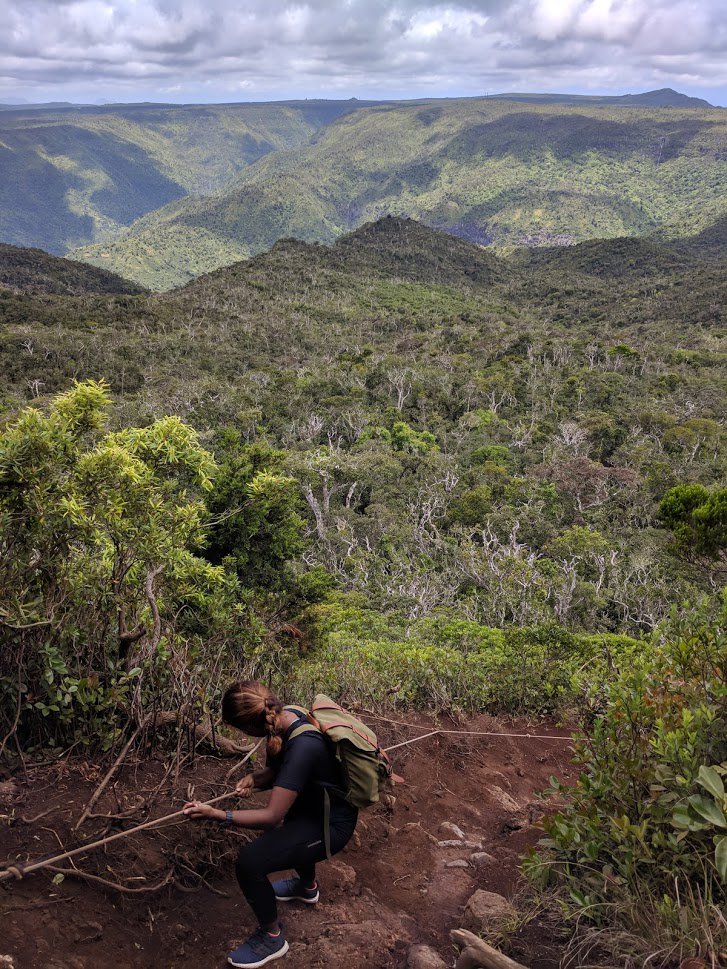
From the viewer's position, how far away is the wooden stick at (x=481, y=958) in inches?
107

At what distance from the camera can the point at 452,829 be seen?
4.47 meters

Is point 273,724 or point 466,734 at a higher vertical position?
point 273,724

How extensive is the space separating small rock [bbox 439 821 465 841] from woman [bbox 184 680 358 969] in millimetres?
1481

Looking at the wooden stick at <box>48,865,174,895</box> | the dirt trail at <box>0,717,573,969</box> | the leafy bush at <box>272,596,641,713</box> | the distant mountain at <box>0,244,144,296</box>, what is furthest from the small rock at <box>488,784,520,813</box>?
the distant mountain at <box>0,244,144,296</box>

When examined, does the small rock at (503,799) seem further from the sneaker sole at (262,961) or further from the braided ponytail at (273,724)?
the braided ponytail at (273,724)

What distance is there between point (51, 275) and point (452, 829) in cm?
12379

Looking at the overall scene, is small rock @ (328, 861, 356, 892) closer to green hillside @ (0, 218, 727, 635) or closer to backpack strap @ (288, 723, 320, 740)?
backpack strap @ (288, 723, 320, 740)

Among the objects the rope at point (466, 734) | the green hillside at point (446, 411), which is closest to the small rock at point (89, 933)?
the rope at point (466, 734)

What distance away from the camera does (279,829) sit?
3160 mm

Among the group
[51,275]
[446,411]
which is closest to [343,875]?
[446,411]

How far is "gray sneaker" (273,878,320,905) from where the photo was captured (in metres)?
3.49

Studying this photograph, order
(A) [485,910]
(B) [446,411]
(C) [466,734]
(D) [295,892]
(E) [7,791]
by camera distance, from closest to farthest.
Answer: (A) [485,910] < (D) [295,892] < (E) [7,791] < (C) [466,734] < (B) [446,411]

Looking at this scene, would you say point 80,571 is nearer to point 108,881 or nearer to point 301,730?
point 108,881

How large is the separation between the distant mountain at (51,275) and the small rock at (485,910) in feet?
363
